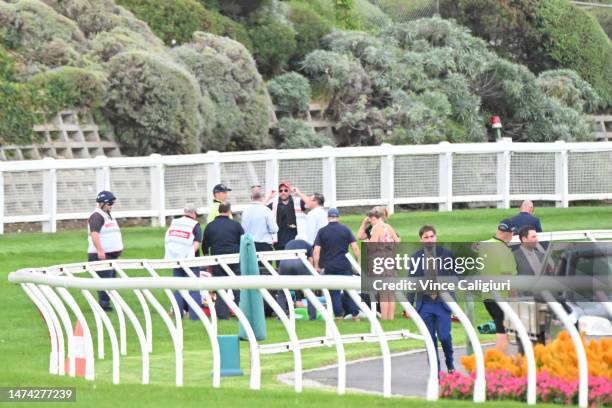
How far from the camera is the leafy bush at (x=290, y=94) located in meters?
33.4

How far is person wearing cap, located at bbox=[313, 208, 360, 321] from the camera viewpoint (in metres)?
18.1

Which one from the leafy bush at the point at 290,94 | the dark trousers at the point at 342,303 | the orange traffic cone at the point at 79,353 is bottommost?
the dark trousers at the point at 342,303

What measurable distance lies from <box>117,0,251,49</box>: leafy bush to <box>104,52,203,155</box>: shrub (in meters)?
3.79

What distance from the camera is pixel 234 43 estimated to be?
107 feet

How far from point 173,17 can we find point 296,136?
4.04 metres

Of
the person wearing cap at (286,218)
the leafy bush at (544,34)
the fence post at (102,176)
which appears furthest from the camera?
the leafy bush at (544,34)

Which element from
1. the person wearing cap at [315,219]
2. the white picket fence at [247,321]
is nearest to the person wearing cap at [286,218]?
the person wearing cap at [315,219]

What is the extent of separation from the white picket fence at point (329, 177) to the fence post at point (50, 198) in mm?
16

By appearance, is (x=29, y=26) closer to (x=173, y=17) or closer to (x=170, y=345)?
(x=173, y=17)

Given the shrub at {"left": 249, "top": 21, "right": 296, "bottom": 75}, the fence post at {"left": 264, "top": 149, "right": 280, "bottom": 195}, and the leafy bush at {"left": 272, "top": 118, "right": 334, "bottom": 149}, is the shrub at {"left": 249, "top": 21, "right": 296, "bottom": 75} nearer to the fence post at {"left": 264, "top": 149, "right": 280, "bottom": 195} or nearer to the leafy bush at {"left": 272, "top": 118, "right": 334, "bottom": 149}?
the leafy bush at {"left": 272, "top": 118, "right": 334, "bottom": 149}

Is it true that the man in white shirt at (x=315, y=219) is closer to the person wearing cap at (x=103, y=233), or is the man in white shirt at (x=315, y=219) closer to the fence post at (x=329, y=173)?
the person wearing cap at (x=103, y=233)

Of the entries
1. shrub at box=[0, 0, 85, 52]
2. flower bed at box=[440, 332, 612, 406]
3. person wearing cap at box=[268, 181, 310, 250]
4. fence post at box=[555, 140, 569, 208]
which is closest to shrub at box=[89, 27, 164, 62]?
shrub at box=[0, 0, 85, 52]

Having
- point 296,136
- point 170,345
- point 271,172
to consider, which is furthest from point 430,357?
point 296,136

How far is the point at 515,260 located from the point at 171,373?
3209 millimetres
